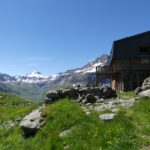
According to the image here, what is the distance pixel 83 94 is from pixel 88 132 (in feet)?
35.8

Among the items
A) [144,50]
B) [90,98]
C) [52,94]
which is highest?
[144,50]

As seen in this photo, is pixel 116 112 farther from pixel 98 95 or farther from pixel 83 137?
pixel 98 95

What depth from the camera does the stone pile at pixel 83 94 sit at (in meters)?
27.5

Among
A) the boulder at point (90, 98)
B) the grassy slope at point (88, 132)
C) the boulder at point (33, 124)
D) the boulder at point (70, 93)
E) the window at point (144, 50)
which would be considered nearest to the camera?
the grassy slope at point (88, 132)

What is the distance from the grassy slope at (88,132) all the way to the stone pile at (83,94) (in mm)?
3910

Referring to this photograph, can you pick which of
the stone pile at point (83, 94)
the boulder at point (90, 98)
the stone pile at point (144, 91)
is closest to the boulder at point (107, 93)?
the stone pile at point (83, 94)

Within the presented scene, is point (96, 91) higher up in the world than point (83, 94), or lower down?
higher up

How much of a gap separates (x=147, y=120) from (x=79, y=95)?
9.95 m

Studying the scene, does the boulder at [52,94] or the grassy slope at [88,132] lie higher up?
the boulder at [52,94]

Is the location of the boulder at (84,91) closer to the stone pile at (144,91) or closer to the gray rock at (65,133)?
the stone pile at (144,91)

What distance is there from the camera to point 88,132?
59.9ft

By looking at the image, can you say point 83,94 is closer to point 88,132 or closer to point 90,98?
point 90,98

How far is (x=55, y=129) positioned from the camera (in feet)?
66.9

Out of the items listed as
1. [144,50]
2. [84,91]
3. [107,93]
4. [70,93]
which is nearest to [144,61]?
[144,50]
